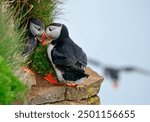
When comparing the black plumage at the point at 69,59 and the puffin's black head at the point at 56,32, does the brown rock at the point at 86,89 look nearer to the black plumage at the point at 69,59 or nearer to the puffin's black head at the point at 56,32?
the black plumage at the point at 69,59

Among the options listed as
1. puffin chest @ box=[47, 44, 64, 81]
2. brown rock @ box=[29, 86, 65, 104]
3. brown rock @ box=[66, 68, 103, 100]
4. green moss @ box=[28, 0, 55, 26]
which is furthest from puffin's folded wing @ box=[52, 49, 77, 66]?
green moss @ box=[28, 0, 55, 26]

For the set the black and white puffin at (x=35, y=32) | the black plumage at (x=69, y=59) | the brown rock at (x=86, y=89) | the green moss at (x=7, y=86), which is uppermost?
the green moss at (x=7, y=86)

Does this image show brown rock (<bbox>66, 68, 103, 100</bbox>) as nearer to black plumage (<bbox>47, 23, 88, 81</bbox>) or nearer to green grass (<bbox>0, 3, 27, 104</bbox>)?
black plumage (<bbox>47, 23, 88, 81</bbox>)

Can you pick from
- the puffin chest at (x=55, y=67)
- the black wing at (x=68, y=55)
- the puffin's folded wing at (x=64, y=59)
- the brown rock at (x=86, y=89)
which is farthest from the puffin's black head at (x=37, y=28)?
the brown rock at (x=86, y=89)

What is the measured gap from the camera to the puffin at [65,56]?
19.4ft

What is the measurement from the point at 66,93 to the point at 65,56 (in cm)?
67

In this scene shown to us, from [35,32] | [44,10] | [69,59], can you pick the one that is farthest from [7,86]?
[44,10]

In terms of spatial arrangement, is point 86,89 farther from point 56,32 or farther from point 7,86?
point 7,86

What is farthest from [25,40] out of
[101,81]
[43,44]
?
[101,81]

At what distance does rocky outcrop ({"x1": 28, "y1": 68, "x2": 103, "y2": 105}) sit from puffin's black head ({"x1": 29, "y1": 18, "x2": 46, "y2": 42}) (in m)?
0.52

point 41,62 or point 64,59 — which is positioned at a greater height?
point 64,59

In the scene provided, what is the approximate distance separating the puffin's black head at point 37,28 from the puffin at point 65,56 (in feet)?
0.25

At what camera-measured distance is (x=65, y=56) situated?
5.90m

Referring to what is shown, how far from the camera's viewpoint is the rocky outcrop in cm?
615
